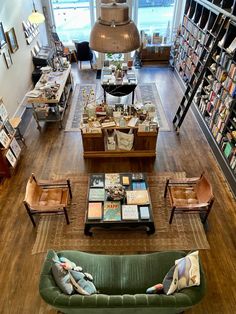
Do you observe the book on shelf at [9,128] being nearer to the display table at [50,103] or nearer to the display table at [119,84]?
the display table at [50,103]

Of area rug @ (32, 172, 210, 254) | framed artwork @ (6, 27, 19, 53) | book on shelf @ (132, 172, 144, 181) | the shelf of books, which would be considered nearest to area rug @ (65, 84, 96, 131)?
the shelf of books

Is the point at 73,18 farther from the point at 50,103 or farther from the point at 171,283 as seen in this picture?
the point at 171,283

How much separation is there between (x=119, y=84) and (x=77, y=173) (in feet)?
8.74

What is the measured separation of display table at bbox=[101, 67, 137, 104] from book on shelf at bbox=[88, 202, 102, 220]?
138 inches

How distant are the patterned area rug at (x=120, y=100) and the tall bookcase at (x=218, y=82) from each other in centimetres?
85

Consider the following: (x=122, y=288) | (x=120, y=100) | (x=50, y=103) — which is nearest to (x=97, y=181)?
(x=122, y=288)

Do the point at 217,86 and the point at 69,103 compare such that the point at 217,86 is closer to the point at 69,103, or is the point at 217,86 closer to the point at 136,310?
the point at 69,103

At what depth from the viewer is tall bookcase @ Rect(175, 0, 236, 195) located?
Result: 4289 mm

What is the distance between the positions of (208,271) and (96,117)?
3143 millimetres

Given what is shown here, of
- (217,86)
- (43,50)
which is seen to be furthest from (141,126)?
(43,50)

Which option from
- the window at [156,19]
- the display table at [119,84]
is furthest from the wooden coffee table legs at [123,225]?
the window at [156,19]

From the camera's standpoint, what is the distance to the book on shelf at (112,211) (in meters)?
3.29

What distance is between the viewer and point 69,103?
21.5 feet

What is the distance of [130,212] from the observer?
11.0 ft
